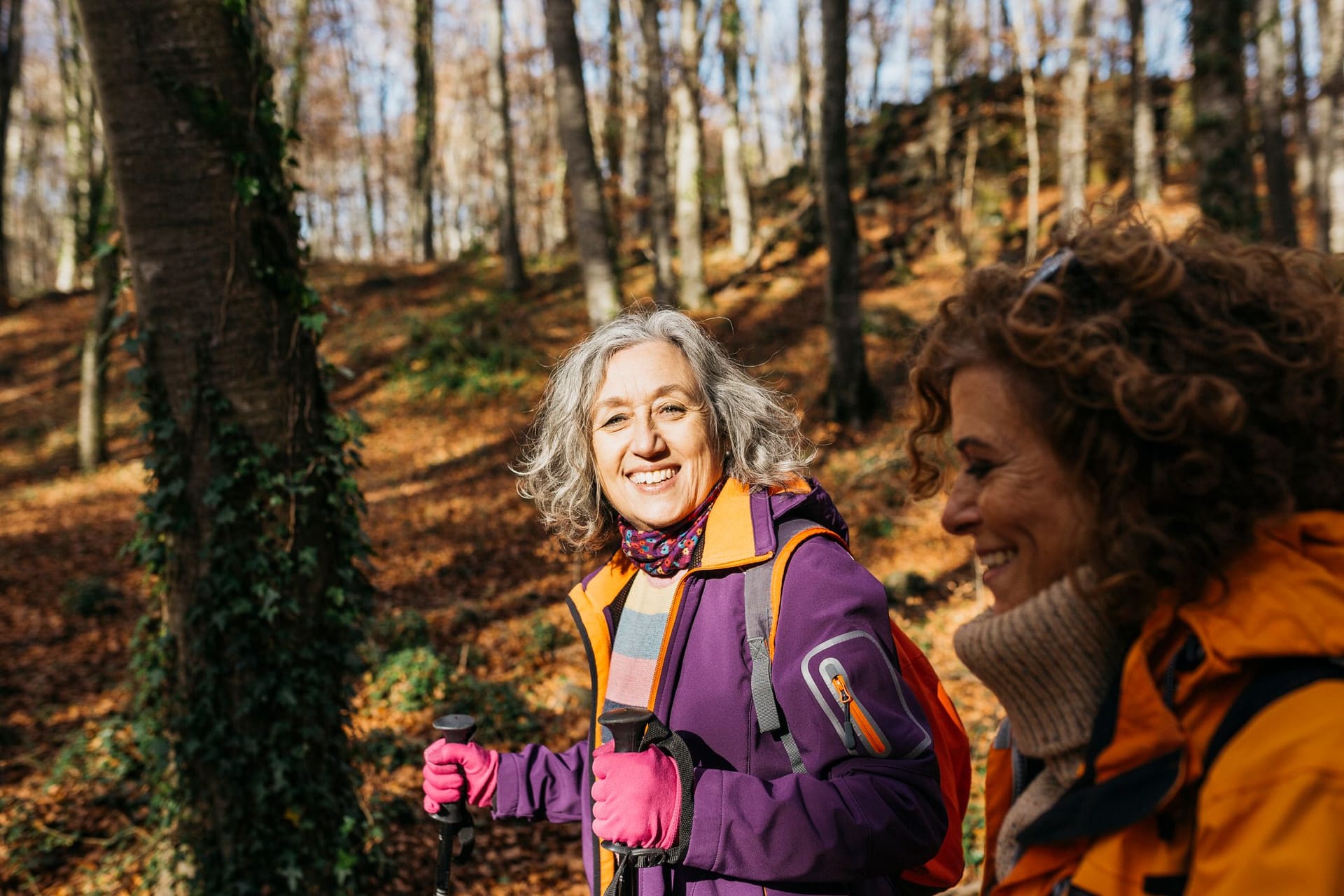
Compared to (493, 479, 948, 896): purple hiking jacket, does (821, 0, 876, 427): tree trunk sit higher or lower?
higher

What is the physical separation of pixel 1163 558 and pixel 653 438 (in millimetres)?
1354

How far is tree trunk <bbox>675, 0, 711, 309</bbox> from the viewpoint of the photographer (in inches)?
655

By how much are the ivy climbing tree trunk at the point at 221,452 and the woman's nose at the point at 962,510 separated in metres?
3.13

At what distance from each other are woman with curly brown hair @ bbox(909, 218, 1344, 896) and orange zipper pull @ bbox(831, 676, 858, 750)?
0.40 meters

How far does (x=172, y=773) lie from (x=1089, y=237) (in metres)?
4.26

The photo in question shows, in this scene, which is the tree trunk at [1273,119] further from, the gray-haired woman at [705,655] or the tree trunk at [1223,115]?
the gray-haired woman at [705,655]

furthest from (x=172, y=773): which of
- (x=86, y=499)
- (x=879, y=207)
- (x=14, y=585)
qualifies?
(x=879, y=207)

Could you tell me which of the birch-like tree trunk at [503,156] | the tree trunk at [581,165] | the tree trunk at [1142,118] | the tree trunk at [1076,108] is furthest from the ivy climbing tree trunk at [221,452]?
the birch-like tree trunk at [503,156]

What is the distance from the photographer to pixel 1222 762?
1025 mm

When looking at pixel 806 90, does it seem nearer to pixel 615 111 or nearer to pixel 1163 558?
pixel 615 111

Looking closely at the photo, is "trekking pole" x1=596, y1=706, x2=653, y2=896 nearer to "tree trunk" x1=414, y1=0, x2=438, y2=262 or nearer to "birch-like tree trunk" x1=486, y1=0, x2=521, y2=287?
"birch-like tree trunk" x1=486, y1=0, x2=521, y2=287

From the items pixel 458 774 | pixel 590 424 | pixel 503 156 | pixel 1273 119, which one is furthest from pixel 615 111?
pixel 458 774

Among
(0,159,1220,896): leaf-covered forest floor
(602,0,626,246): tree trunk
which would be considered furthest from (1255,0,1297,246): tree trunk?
(602,0,626,246): tree trunk

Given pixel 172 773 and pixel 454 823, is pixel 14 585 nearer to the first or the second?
pixel 172 773
